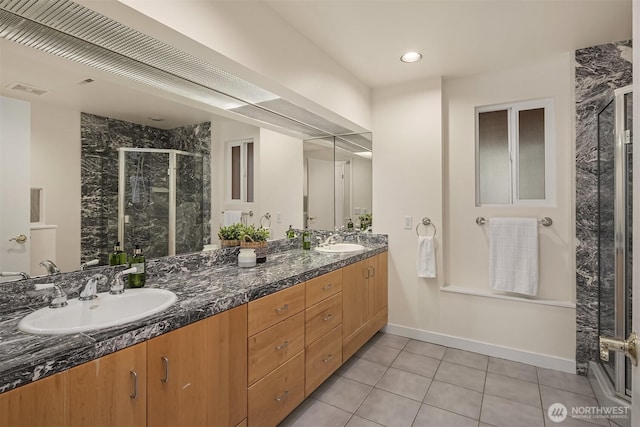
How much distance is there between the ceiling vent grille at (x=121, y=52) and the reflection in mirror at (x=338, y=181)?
938 millimetres

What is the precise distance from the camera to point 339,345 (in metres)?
2.26

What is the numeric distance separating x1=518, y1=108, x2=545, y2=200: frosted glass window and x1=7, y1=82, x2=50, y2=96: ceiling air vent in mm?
3253

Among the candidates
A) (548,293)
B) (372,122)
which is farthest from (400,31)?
(548,293)

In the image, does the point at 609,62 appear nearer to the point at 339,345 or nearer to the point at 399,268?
the point at 399,268

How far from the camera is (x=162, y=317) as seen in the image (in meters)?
1.12

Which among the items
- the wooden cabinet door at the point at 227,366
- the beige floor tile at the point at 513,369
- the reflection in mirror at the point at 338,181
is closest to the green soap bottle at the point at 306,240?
the reflection in mirror at the point at 338,181

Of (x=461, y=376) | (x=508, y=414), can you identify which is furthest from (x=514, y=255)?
(x=508, y=414)

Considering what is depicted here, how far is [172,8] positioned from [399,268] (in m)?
2.62

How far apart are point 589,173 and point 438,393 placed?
76.4 inches

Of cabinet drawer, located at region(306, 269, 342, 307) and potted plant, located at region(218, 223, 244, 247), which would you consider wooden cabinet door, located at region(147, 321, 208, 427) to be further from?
potted plant, located at region(218, 223, 244, 247)

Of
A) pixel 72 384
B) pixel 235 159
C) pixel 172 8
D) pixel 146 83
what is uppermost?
pixel 172 8

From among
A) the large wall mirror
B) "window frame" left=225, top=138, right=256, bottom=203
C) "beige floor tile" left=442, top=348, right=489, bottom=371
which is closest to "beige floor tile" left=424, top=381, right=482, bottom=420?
"beige floor tile" left=442, top=348, right=489, bottom=371

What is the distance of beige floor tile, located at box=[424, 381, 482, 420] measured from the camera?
1.96m

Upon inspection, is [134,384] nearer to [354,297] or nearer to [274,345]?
[274,345]
